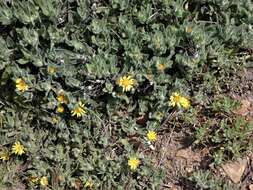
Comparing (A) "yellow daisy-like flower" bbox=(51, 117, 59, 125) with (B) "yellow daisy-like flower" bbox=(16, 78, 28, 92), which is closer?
(B) "yellow daisy-like flower" bbox=(16, 78, 28, 92)

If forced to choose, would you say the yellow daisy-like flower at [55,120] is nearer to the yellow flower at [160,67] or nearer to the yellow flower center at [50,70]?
the yellow flower center at [50,70]

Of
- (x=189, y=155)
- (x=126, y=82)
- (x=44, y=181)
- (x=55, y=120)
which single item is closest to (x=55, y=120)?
(x=55, y=120)

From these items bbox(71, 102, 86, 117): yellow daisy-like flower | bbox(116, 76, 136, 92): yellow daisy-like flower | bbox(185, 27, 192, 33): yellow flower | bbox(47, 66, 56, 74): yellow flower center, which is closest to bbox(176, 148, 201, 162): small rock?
bbox(116, 76, 136, 92): yellow daisy-like flower

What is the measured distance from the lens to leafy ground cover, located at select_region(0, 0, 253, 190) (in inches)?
167

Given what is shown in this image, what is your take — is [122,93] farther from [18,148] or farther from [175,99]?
[18,148]

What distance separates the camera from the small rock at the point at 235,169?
4.27 metres

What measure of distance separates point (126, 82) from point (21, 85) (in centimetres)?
79

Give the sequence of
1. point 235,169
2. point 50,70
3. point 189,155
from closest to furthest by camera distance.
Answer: point 50,70, point 235,169, point 189,155

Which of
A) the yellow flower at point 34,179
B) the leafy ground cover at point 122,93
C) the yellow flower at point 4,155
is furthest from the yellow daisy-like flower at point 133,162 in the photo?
the yellow flower at point 4,155

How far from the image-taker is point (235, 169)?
4.29 m

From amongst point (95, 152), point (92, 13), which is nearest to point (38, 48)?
point (92, 13)

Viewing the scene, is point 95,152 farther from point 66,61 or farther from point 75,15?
point 75,15

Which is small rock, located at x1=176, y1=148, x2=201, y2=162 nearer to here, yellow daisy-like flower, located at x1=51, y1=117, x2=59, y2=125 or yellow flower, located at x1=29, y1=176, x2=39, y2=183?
yellow daisy-like flower, located at x1=51, y1=117, x2=59, y2=125

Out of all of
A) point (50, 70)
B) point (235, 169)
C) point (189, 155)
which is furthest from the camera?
point (189, 155)
